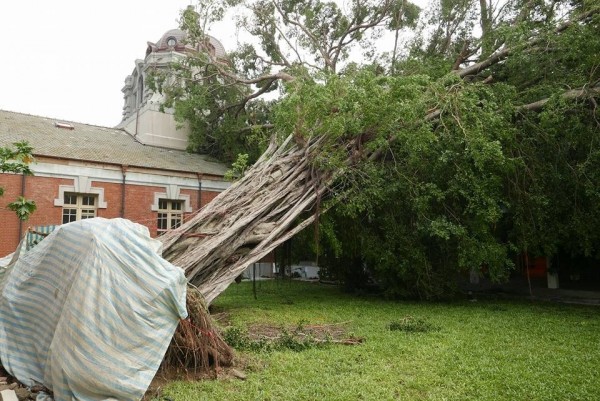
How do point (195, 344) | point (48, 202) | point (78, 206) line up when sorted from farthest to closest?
point (78, 206) < point (48, 202) < point (195, 344)

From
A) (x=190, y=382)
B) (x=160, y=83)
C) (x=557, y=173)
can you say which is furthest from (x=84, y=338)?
(x=160, y=83)

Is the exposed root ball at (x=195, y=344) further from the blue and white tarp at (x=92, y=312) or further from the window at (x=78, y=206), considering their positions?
the window at (x=78, y=206)

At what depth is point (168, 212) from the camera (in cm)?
1928

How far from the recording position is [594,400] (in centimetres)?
462

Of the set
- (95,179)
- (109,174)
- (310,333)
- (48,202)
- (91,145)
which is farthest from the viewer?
(91,145)

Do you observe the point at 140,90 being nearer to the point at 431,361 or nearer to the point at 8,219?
the point at 8,219

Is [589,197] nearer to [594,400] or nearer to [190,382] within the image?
[594,400]

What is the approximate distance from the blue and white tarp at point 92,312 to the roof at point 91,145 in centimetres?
1222

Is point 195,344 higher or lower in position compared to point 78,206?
lower

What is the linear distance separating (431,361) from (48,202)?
608 inches

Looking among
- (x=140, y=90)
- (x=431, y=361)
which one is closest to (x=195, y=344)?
(x=431, y=361)

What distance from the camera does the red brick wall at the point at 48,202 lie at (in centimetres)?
1530

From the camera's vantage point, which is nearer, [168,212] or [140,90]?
[168,212]

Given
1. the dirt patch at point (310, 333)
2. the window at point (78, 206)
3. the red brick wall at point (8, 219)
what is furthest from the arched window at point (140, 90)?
the dirt patch at point (310, 333)
